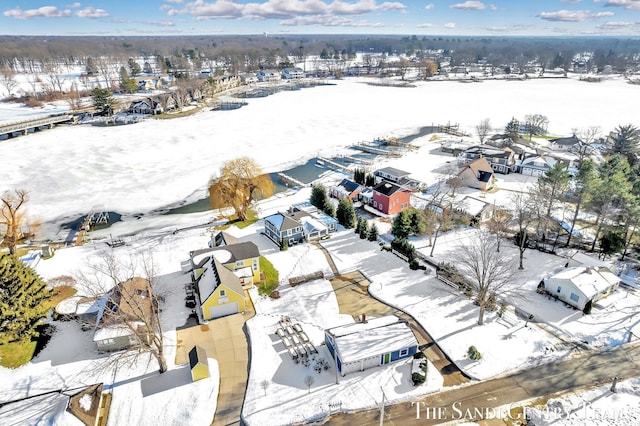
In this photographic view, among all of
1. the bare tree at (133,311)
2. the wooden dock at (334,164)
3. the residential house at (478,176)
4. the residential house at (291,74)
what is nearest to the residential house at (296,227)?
the bare tree at (133,311)

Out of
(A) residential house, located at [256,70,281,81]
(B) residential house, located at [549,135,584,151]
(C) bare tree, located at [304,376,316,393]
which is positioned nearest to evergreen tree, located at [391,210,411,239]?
(C) bare tree, located at [304,376,316,393]

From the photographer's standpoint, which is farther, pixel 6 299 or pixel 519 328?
pixel 519 328

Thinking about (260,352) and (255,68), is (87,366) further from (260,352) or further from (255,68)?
(255,68)

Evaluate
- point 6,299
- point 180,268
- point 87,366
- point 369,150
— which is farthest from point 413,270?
point 369,150

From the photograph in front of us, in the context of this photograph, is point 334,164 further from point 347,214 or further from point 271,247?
point 271,247

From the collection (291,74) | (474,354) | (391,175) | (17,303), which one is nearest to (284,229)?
(474,354)

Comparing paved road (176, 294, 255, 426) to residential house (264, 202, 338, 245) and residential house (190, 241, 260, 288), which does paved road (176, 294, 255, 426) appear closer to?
residential house (190, 241, 260, 288)
